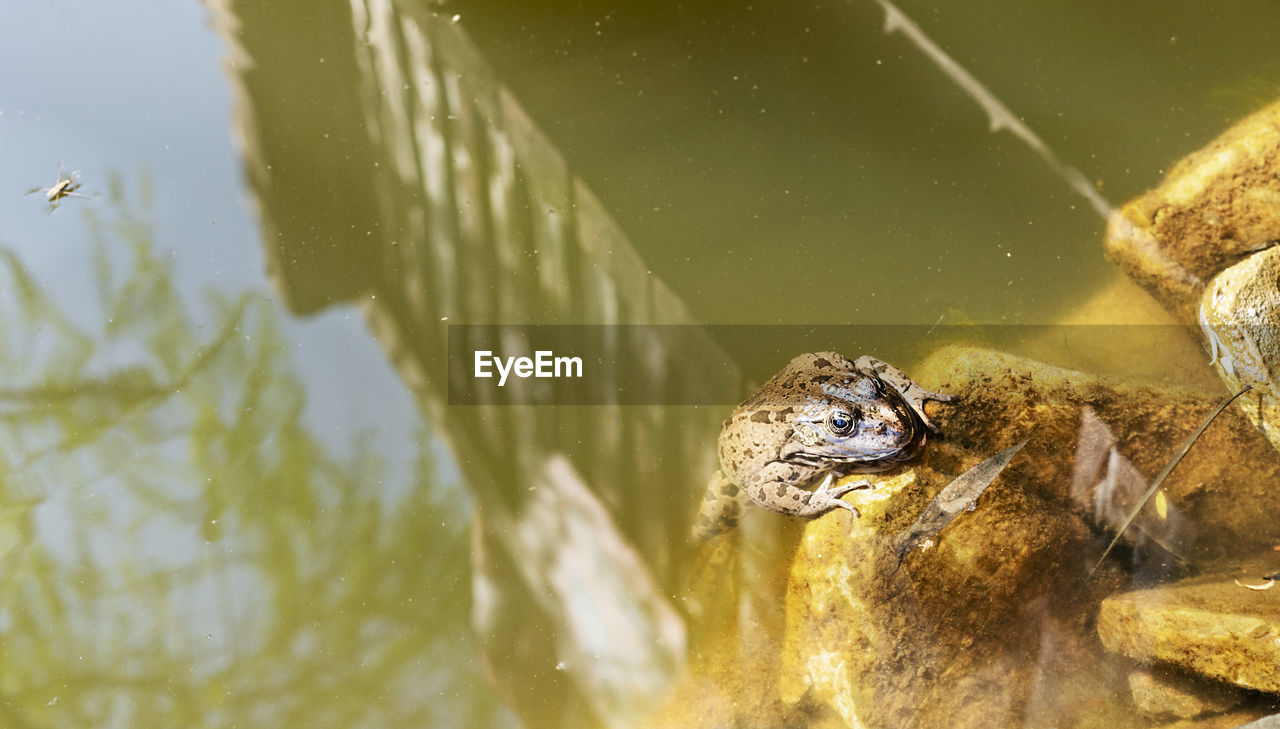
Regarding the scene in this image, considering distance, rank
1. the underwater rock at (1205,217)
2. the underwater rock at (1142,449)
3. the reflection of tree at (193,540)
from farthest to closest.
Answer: the reflection of tree at (193,540) < the underwater rock at (1205,217) < the underwater rock at (1142,449)

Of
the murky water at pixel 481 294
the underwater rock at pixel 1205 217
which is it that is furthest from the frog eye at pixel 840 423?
the underwater rock at pixel 1205 217

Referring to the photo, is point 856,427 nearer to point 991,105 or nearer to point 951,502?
point 951,502

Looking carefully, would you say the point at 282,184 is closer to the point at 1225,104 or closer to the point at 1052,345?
the point at 1052,345

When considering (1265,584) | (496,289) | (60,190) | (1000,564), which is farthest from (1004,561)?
(60,190)

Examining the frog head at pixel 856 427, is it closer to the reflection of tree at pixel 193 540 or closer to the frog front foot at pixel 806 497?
the frog front foot at pixel 806 497

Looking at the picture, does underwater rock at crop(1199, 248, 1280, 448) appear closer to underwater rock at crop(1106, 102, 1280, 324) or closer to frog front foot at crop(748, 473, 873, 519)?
underwater rock at crop(1106, 102, 1280, 324)

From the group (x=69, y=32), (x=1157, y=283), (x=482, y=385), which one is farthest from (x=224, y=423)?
(x=1157, y=283)
